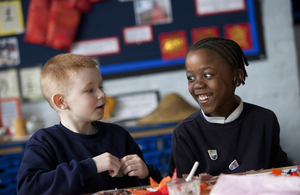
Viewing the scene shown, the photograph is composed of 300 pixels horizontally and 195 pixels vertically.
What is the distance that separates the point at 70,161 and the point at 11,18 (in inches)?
85.1

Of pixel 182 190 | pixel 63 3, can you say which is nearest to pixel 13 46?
pixel 63 3

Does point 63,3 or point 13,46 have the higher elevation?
point 63,3

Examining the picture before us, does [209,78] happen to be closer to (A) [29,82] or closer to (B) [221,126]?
(B) [221,126]

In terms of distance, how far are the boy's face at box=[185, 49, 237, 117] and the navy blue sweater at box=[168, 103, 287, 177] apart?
0.07 metres

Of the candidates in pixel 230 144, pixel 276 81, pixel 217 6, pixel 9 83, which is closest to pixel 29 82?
pixel 9 83

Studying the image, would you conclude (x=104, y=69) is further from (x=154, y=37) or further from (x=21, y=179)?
(x=21, y=179)

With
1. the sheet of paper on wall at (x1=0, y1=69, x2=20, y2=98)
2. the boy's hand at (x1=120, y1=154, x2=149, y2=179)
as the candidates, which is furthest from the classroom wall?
the boy's hand at (x1=120, y1=154, x2=149, y2=179)

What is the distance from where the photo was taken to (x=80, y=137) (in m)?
0.97

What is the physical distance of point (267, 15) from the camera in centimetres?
263

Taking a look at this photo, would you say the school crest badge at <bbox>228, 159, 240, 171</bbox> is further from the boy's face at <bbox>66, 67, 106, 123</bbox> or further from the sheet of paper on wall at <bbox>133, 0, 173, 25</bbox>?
the sheet of paper on wall at <bbox>133, 0, 173, 25</bbox>

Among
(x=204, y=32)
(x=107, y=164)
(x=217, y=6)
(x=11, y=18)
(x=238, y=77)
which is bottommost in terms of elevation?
(x=107, y=164)

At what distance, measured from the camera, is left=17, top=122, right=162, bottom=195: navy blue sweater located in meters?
0.77

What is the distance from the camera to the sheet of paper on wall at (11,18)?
2.67 m

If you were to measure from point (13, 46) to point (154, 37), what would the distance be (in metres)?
1.19
